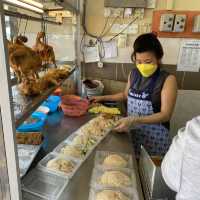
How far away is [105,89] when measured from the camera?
2.15 metres

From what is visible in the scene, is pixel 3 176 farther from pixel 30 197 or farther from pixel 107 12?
pixel 107 12

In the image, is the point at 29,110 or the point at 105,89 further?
the point at 105,89

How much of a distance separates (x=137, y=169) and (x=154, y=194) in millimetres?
181

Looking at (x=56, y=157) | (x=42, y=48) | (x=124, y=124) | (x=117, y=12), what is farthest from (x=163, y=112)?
(x=117, y=12)

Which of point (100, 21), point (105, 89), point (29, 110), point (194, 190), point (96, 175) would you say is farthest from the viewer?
point (105, 89)

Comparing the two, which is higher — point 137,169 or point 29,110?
point 29,110

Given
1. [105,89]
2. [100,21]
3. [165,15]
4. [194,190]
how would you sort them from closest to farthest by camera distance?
1. [194,190]
2. [165,15]
3. [100,21]
4. [105,89]

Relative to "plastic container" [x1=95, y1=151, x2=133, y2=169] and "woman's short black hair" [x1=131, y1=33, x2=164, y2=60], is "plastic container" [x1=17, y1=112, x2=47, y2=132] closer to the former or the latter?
"plastic container" [x1=95, y1=151, x2=133, y2=169]

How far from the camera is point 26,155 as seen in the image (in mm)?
908

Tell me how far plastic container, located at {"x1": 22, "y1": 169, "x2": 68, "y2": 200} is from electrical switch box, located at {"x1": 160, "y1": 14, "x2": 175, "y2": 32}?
167 centimetres

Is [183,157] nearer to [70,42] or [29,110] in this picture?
[29,110]

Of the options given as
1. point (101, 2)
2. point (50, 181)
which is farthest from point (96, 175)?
point (101, 2)

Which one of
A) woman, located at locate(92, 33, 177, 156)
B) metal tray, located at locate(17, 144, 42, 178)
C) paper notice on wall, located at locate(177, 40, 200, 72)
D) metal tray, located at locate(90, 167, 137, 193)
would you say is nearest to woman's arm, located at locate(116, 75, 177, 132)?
woman, located at locate(92, 33, 177, 156)

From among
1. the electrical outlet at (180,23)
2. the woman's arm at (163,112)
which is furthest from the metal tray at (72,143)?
the electrical outlet at (180,23)
